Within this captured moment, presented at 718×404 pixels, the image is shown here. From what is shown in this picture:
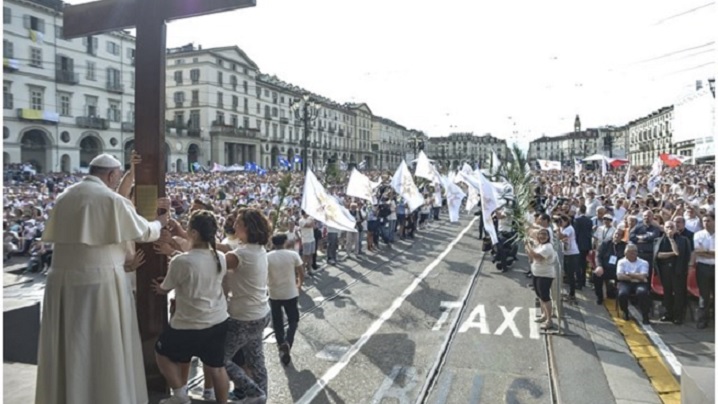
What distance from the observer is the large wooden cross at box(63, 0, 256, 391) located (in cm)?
437

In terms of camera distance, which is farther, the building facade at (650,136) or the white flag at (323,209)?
the building facade at (650,136)

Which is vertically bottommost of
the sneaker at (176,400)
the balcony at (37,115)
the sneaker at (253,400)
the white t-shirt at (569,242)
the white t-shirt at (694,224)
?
the sneaker at (253,400)

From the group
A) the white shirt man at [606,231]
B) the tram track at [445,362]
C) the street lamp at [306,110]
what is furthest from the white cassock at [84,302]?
the street lamp at [306,110]

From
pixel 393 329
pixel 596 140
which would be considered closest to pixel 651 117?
pixel 596 140

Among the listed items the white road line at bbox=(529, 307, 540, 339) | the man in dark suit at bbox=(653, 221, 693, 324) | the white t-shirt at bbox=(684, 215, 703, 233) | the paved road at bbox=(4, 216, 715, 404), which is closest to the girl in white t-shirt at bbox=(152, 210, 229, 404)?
the paved road at bbox=(4, 216, 715, 404)

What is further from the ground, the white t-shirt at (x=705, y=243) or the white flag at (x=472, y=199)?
the white flag at (x=472, y=199)

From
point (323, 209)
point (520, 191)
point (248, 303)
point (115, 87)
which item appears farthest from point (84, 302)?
point (115, 87)

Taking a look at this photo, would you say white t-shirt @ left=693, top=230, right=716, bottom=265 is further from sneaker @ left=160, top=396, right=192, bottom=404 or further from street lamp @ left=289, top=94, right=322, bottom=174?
street lamp @ left=289, top=94, right=322, bottom=174

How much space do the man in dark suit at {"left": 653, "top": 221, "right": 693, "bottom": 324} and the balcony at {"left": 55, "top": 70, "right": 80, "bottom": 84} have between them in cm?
5001

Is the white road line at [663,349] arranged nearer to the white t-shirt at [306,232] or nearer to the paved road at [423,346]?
the paved road at [423,346]

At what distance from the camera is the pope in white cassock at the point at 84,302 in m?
3.32

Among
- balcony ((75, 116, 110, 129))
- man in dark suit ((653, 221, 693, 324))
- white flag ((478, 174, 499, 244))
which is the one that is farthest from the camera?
balcony ((75, 116, 110, 129))

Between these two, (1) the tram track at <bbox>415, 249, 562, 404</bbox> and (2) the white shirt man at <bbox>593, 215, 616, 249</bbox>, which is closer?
(1) the tram track at <bbox>415, 249, 562, 404</bbox>

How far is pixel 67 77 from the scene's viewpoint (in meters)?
45.5
